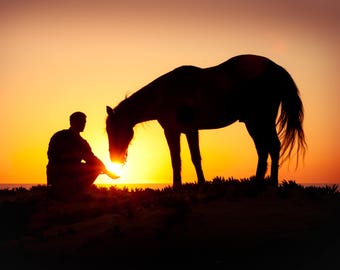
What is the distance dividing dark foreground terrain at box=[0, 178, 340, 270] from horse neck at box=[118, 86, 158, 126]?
2.78m

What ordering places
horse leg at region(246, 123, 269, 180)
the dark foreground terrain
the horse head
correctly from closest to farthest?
the dark foreground terrain, horse leg at region(246, 123, 269, 180), the horse head

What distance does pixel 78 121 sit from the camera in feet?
43.2

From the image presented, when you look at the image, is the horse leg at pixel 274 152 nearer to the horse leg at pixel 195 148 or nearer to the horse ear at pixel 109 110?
the horse leg at pixel 195 148

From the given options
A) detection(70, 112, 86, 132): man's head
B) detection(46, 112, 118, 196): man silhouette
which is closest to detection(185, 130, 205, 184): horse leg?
detection(46, 112, 118, 196): man silhouette

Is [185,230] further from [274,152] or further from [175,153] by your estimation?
[274,152]

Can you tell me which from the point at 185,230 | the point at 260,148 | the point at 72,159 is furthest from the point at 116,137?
the point at 185,230

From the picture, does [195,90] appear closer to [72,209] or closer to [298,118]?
[298,118]

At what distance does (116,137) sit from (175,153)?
6.56ft

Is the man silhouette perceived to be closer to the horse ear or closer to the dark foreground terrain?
the dark foreground terrain

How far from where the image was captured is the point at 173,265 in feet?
29.8

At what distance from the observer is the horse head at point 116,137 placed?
53.2 ft

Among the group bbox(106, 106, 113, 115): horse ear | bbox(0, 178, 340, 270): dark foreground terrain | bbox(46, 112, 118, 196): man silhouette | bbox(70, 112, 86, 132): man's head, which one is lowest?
bbox(0, 178, 340, 270): dark foreground terrain

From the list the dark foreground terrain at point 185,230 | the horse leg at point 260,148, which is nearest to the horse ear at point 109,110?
the dark foreground terrain at point 185,230

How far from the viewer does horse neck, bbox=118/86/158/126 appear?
16.5 metres
